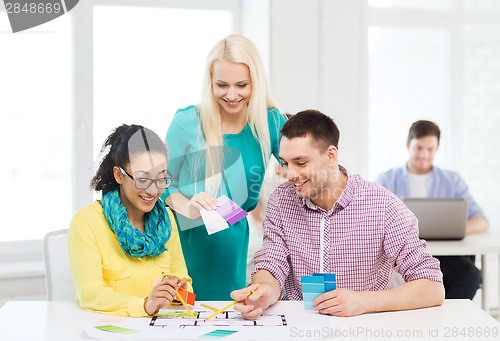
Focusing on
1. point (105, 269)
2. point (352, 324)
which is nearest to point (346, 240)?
point (352, 324)

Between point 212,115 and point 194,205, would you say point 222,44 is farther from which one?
point 194,205

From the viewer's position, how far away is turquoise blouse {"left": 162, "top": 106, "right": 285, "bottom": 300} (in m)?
2.70

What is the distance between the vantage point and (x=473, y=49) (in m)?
4.99

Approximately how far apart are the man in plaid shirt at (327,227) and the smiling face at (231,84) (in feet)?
0.96

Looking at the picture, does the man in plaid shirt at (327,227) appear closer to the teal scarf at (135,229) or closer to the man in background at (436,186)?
the teal scarf at (135,229)

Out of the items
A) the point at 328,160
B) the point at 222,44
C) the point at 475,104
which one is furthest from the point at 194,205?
the point at 475,104

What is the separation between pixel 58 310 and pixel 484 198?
145 inches

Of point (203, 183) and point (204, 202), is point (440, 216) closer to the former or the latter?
point (203, 183)

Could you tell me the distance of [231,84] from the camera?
2.57 metres

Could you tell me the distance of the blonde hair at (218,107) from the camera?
259 cm

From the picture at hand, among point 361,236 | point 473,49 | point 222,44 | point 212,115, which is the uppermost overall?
point 473,49

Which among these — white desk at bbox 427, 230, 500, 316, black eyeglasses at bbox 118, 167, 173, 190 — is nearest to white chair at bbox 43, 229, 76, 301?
black eyeglasses at bbox 118, 167, 173, 190

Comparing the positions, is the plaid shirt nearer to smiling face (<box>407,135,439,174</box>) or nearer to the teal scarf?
the teal scarf

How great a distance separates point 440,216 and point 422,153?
25.4 inches
